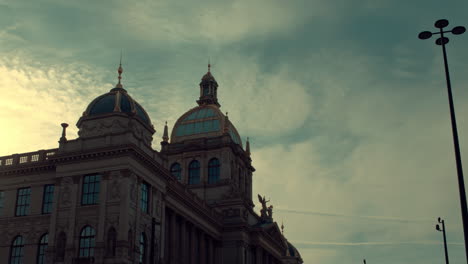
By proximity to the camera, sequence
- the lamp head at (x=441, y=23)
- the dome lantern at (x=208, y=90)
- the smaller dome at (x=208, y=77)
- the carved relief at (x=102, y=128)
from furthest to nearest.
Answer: the smaller dome at (x=208, y=77), the dome lantern at (x=208, y=90), the carved relief at (x=102, y=128), the lamp head at (x=441, y=23)

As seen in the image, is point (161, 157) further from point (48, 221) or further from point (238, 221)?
point (238, 221)

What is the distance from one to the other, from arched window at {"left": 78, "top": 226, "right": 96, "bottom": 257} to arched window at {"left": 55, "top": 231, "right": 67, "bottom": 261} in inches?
54.1

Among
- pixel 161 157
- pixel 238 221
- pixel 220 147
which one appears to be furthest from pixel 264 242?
pixel 161 157

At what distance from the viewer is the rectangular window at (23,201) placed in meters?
50.3

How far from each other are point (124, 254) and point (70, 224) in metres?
5.43

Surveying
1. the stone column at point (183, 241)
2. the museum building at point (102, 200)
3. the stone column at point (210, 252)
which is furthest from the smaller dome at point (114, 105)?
the stone column at point (210, 252)

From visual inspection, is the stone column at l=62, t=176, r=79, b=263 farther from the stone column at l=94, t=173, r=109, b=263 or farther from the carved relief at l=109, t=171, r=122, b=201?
the carved relief at l=109, t=171, r=122, b=201

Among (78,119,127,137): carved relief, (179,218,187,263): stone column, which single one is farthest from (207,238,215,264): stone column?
(78,119,127,137): carved relief

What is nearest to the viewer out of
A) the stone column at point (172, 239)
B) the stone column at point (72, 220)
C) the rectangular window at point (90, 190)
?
the stone column at point (72, 220)

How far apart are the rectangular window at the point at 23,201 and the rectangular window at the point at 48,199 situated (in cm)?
163

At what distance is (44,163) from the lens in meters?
50.1

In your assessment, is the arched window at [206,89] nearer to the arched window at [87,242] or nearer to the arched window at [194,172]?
the arched window at [194,172]

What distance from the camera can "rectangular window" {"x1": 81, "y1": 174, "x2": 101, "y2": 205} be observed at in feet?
154

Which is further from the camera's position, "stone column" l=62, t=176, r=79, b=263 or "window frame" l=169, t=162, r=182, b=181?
"window frame" l=169, t=162, r=182, b=181
